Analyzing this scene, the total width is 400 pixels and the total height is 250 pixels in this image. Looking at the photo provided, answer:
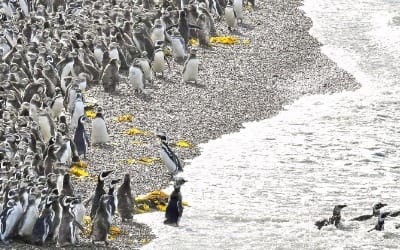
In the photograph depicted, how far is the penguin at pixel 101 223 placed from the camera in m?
15.5

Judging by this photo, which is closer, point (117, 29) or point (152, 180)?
point (152, 180)

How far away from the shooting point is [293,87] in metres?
26.3

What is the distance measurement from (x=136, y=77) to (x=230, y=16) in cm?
754

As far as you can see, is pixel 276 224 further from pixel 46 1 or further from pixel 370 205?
pixel 46 1

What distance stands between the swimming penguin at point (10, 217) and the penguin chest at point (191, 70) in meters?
9.88

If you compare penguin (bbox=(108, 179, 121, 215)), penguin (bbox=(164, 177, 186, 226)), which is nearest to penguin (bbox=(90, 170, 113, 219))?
penguin (bbox=(108, 179, 121, 215))

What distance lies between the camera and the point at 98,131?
2006cm

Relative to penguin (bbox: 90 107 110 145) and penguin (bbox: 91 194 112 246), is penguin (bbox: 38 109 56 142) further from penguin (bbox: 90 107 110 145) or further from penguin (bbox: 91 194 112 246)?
penguin (bbox: 91 194 112 246)

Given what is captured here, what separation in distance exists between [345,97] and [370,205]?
7.56 m

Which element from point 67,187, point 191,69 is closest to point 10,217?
point 67,187

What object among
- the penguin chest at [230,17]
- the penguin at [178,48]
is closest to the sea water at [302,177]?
the penguin at [178,48]

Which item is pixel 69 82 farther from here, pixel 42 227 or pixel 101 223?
pixel 42 227

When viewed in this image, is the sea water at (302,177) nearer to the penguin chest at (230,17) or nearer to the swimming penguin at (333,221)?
the swimming penguin at (333,221)

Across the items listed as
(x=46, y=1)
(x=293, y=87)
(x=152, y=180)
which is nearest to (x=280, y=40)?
(x=293, y=87)
